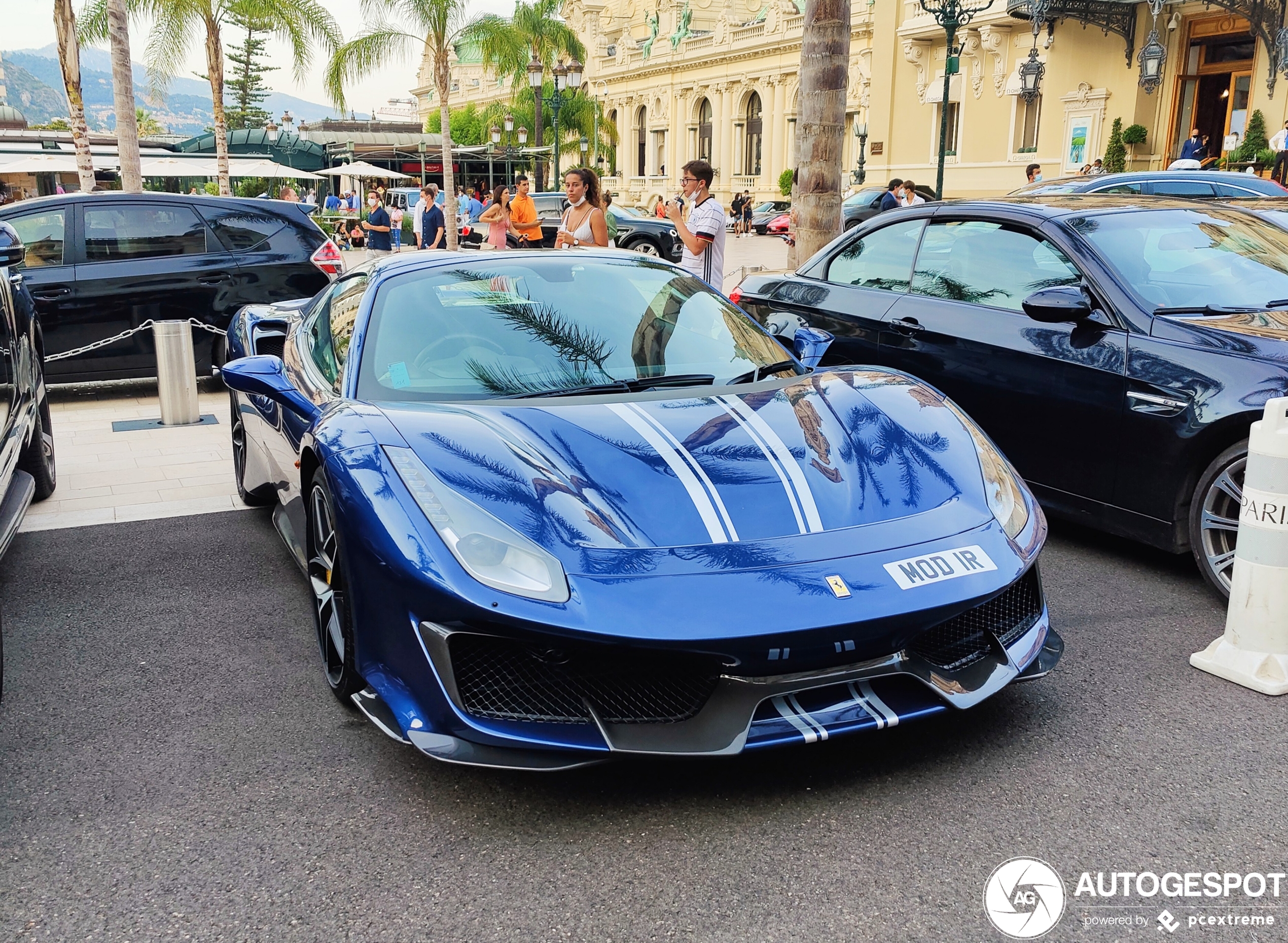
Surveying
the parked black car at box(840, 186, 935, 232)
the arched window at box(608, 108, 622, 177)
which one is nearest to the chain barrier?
the parked black car at box(840, 186, 935, 232)

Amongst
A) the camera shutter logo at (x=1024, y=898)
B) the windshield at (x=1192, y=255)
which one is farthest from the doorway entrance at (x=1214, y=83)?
the camera shutter logo at (x=1024, y=898)

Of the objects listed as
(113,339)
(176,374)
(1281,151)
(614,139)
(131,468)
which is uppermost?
(614,139)

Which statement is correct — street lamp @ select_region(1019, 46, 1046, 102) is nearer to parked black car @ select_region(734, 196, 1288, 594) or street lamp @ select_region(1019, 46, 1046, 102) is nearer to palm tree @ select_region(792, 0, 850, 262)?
palm tree @ select_region(792, 0, 850, 262)

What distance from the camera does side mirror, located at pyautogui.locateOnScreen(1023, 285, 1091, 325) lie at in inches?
177

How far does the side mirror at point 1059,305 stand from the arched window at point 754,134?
211 feet

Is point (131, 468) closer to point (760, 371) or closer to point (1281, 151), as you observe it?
point (760, 371)

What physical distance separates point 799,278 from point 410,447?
3706mm

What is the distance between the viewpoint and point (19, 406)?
4.93 metres

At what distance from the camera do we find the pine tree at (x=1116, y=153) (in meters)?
30.0

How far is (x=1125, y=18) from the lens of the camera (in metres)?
30.0

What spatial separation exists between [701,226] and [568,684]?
6.15 metres

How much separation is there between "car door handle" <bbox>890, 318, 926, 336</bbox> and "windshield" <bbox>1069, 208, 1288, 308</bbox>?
0.79 metres

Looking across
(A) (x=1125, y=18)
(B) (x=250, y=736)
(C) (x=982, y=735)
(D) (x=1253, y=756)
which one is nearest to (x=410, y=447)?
(B) (x=250, y=736)

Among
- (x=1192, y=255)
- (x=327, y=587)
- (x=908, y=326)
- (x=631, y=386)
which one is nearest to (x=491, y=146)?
(x=908, y=326)
